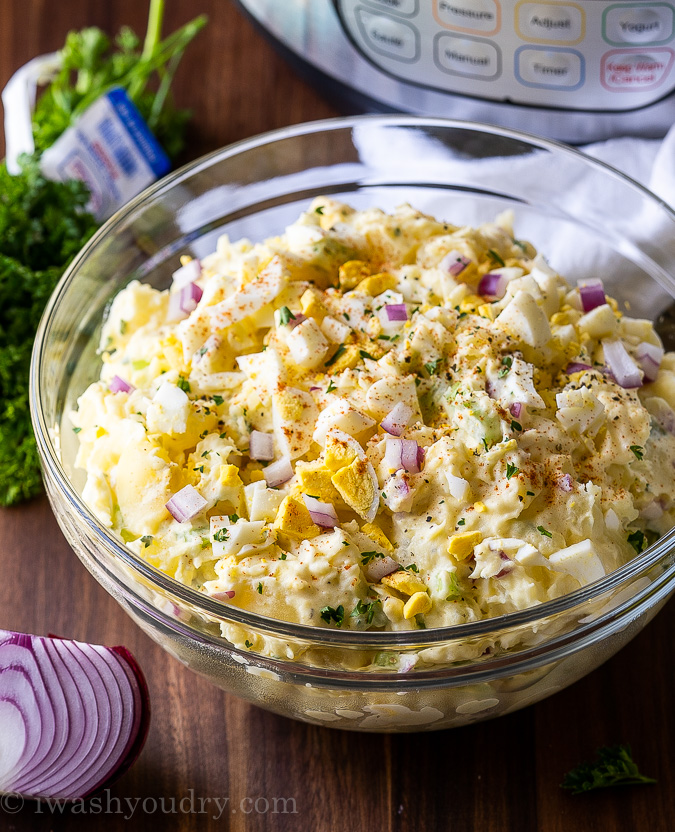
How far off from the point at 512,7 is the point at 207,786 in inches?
57.3

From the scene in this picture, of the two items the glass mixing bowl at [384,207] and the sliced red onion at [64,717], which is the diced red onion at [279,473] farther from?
the sliced red onion at [64,717]

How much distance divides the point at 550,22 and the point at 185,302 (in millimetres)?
848

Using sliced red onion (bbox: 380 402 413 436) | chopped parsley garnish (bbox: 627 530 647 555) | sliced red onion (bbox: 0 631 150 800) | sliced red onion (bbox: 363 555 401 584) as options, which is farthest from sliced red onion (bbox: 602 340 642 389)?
sliced red onion (bbox: 0 631 150 800)

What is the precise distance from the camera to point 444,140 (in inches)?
77.9

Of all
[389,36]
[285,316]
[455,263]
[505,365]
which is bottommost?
[505,365]

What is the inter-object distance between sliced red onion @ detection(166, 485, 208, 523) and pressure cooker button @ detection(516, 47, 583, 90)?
3.58ft

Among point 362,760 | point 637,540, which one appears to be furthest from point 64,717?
point 637,540

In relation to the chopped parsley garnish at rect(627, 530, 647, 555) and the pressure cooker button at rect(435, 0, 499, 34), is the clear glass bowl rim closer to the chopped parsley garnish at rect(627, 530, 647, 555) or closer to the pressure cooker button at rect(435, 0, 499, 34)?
the chopped parsley garnish at rect(627, 530, 647, 555)

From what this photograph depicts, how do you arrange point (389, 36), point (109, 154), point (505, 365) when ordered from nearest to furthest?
point (505, 365), point (389, 36), point (109, 154)

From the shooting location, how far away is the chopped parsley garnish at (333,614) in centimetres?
136

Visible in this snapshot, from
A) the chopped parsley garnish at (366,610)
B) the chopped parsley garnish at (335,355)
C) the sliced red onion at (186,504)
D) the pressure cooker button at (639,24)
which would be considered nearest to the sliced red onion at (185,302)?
the chopped parsley garnish at (335,355)

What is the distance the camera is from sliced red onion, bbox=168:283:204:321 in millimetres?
1719

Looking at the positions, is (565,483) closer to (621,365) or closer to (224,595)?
(621,365)

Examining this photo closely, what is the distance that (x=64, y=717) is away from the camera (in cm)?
153
